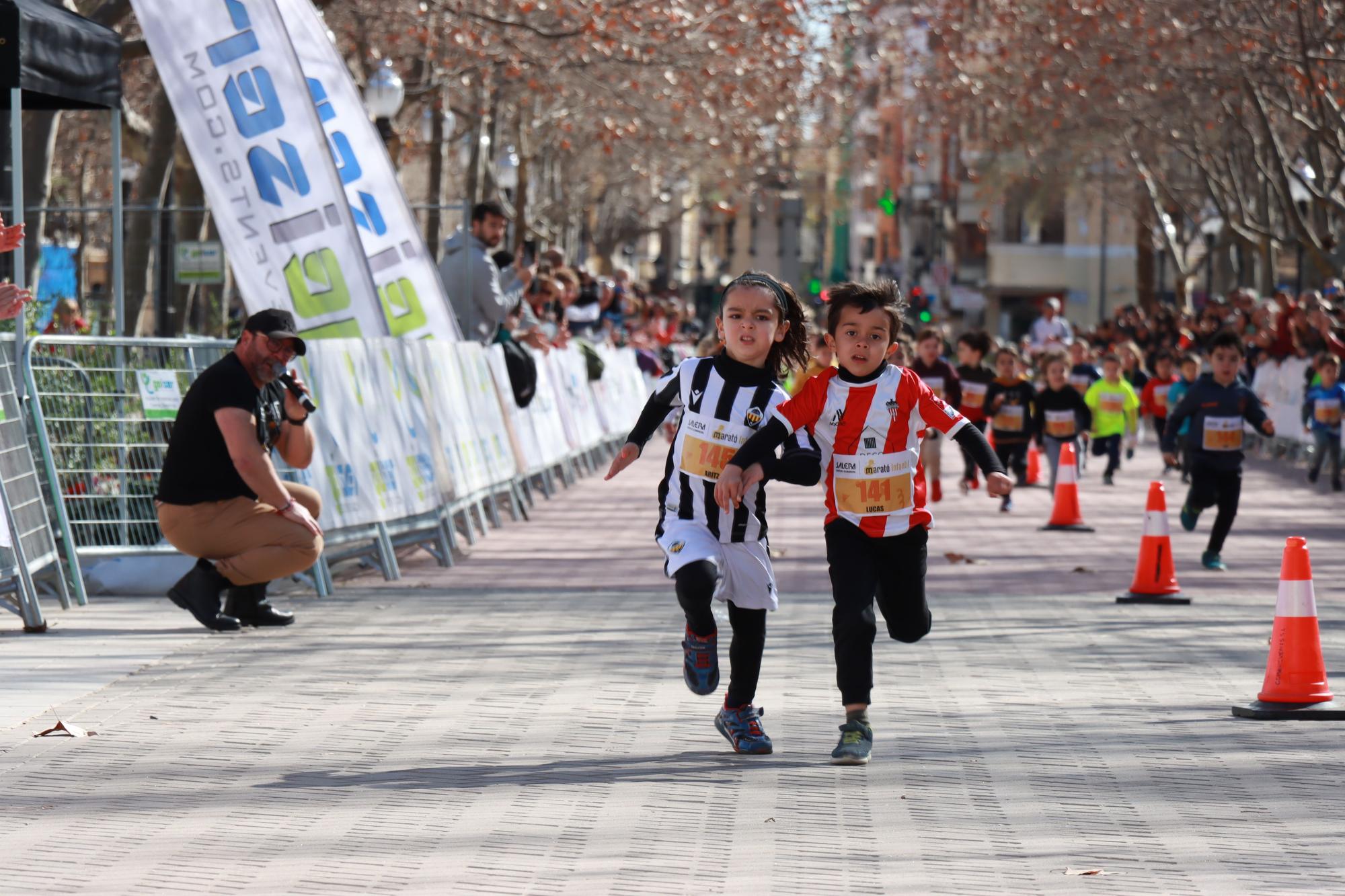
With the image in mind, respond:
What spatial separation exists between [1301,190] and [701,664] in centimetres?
2847

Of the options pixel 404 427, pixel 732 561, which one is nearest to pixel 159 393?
pixel 404 427

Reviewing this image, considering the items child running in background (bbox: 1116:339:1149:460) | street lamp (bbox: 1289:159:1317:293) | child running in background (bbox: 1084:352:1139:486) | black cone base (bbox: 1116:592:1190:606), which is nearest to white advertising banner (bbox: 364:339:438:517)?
black cone base (bbox: 1116:592:1190:606)

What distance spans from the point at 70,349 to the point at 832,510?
218 inches

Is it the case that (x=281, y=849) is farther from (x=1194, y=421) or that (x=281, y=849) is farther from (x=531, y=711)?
(x=1194, y=421)

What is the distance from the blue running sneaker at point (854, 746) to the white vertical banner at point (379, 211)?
8.16 metres

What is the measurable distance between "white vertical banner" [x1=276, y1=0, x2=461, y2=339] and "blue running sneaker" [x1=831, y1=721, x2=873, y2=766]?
8.16 meters

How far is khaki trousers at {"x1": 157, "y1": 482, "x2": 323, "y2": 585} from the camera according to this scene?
10352mm

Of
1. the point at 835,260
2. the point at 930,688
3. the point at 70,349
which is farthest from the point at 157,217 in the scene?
the point at 835,260

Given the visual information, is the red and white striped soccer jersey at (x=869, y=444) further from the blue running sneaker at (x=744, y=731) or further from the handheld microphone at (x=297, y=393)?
the handheld microphone at (x=297, y=393)

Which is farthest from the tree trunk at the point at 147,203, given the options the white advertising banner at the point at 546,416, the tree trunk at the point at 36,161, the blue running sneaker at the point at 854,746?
the blue running sneaker at the point at 854,746

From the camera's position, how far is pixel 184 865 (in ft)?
18.3

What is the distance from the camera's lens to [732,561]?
7.36 metres

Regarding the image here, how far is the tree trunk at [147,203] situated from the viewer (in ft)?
68.9

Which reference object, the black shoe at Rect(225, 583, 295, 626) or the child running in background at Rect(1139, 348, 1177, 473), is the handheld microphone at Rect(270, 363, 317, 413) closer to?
the black shoe at Rect(225, 583, 295, 626)
